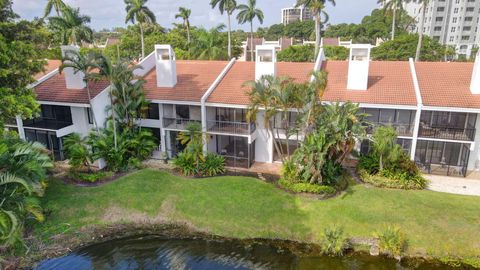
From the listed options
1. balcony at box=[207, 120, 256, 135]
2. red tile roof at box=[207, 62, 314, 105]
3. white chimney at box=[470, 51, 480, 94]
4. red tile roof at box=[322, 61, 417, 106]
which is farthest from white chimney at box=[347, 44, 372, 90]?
balcony at box=[207, 120, 256, 135]

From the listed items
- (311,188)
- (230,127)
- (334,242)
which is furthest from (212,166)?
(334,242)

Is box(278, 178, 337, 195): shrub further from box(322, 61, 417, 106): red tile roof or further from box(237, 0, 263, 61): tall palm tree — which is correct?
box(237, 0, 263, 61): tall palm tree

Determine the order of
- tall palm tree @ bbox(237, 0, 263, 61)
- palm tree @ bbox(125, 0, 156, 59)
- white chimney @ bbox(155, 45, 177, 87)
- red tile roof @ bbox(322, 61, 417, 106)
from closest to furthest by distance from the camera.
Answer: red tile roof @ bbox(322, 61, 417, 106), white chimney @ bbox(155, 45, 177, 87), palm tree @ bbox(125, 0, 156, 59), tall palm tree @ bbox(237, 0, 263, 61)

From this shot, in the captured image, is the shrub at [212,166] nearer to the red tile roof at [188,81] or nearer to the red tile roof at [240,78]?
the red tile roof at [240,78]

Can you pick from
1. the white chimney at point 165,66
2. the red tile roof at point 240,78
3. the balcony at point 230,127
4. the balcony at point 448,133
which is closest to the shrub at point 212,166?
the balcony at point 230,127

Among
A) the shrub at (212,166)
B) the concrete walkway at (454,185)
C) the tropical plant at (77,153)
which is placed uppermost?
the tropical plant at (77,153)

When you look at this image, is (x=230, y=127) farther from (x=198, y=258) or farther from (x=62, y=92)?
(x=62, y=92)

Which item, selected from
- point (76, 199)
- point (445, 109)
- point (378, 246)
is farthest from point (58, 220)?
point (445, 109)

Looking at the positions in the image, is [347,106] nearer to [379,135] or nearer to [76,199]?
[379,135]
